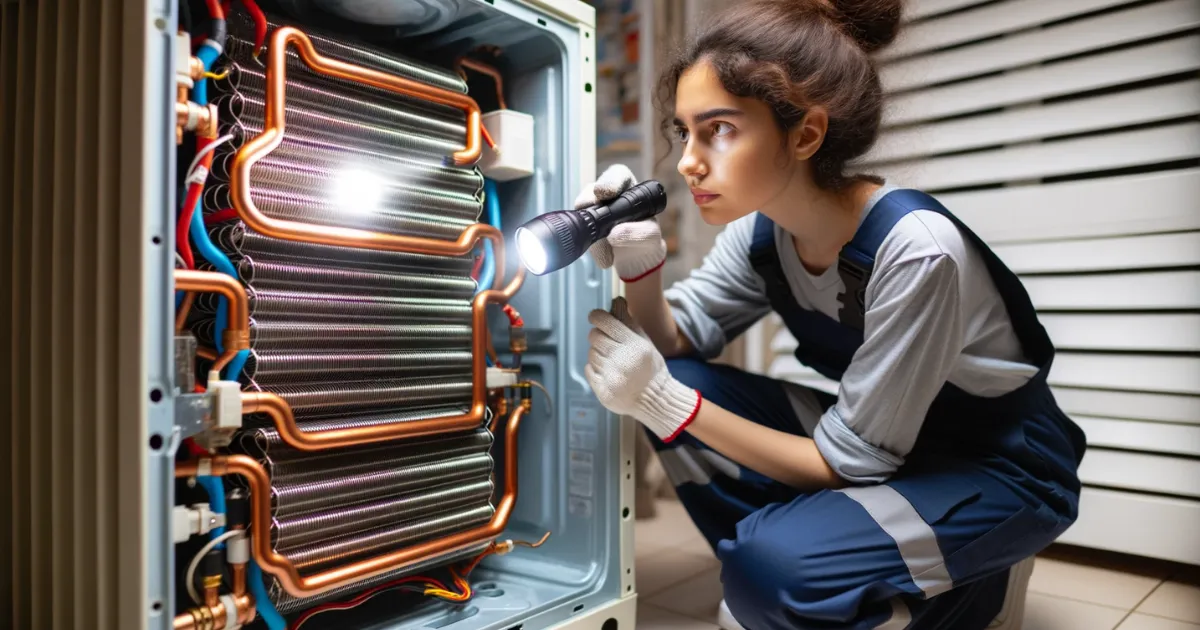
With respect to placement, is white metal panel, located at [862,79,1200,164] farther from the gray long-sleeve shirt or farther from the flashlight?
the flashlight

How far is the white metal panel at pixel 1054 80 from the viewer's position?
1.75 meters

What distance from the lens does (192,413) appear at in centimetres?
84

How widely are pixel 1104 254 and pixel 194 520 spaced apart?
6.34 feet

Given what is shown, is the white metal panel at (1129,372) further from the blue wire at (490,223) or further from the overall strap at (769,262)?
the blue wire at (490,223)

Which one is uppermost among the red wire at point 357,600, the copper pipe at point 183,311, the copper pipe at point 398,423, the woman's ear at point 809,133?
the woman's ear at point 809,133

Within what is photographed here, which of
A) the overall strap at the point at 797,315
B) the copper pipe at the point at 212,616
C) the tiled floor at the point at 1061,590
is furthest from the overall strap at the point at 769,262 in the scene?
the copper pipe at the point at 212,616

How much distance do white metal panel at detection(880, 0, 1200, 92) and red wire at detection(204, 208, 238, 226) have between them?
1281 mm

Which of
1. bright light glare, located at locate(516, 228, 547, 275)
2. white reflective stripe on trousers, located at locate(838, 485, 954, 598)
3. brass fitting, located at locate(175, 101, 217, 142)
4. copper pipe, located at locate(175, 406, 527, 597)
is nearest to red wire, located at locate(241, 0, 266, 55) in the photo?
brass fitting, located at locate(175, 101, 217, 142)

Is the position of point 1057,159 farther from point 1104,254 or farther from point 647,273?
point 647,273

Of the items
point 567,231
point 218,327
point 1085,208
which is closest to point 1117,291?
point 1085,208

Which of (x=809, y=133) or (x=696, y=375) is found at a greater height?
(x=809, y=133)

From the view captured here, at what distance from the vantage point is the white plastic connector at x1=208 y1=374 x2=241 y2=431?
877 mm

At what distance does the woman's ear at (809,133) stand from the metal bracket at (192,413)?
2.89 feet

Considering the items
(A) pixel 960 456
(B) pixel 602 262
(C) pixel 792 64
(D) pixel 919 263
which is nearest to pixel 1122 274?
(A) pixel 960 456
